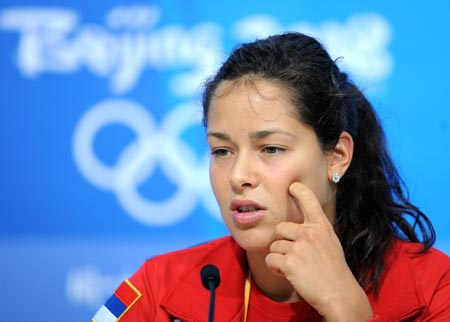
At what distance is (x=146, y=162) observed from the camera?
8.56 feet

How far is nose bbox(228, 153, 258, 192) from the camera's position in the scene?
1.57 metres

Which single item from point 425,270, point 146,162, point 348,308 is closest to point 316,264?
point 348,308

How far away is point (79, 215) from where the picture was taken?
2613 millimetres

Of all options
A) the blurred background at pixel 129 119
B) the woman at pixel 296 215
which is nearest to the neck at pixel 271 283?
the woman at pixel 296 215

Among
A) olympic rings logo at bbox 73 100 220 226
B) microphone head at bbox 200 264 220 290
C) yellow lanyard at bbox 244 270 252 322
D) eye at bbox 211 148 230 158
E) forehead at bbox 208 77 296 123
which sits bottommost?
microphone head at bbox 200 264 220 290

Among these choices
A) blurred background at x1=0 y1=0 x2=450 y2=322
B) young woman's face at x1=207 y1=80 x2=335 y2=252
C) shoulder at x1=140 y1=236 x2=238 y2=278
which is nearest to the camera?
young woman's face at x1=207 y1=80 x2=335 y2=252

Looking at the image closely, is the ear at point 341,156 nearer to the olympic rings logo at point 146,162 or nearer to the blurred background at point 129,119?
the blurred background at point 129,119

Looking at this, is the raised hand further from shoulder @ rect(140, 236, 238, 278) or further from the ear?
shoulder @ rect(140, 236, 238, 278)

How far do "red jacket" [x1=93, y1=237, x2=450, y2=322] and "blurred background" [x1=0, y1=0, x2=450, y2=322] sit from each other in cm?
66

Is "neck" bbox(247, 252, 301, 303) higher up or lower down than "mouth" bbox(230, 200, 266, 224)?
lower down

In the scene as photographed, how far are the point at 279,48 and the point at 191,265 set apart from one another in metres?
0.62

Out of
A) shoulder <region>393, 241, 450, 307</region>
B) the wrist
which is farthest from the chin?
shoulder <region>393, 241, 450, 307</region>

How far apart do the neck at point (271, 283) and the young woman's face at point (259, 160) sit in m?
0.16

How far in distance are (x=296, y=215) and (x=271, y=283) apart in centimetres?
25
